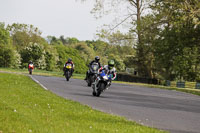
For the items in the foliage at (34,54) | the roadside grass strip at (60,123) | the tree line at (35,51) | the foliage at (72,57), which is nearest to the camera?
the roadside grass strip at (60,123)

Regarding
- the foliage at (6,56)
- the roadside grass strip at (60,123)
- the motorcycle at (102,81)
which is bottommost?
the roadside grass strip at (60,123)

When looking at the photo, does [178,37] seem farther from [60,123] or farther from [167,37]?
[60,123]

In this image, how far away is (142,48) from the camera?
61281 millimetres

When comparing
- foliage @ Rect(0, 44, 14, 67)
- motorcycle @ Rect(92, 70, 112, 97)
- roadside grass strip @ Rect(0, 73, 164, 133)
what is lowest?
roadside grass strip @ Rect(0, 73, 164, 133)

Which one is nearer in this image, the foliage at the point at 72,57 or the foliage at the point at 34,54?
the foliage at the point at 34,54

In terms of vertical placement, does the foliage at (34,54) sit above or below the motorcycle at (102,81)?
above

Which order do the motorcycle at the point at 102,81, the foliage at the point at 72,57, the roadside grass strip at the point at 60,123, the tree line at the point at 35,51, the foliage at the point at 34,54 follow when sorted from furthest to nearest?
the foliage at the point at 72,57, the foliage at the point at 34,54, the tree line at the point at 35,51, the motorcycle at the point at 102,81, the roadside grass strip at the point at 60,123

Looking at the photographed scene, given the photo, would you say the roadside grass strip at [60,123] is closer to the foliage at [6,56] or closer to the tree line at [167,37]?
the tree line at [167,37]

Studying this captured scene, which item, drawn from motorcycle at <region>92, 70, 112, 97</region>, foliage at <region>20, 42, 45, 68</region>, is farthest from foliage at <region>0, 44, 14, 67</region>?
motorcycle at <region>92, 70, 112, 97</region>

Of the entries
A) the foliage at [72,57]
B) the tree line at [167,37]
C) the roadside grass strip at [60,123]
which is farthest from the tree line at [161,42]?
the foliage at [72,57]

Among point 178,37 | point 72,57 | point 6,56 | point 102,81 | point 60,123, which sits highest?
point 72,57

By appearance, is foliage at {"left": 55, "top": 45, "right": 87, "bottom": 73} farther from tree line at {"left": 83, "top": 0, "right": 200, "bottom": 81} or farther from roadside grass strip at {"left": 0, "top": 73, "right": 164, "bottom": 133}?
roadside grass strip at {"left": 0, "top": 73, "right": 164, "bottom": 133}

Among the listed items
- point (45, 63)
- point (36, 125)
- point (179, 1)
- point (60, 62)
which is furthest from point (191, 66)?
point (60, 62)

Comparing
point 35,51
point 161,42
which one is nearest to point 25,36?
point 35,51
